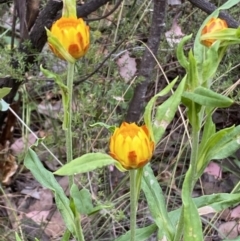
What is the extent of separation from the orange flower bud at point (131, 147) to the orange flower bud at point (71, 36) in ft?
0.61

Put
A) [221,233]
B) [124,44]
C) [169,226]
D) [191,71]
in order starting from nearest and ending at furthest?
[191,71] → [169,226] → [221,233] → [124,44]

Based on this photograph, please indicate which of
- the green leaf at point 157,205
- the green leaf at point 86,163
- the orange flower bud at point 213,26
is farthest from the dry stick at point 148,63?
the green leaf at point 86,163

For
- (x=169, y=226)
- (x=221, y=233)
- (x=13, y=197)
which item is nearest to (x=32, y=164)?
(x=169, y=226)

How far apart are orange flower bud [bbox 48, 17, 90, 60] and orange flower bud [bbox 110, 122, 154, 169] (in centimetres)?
19

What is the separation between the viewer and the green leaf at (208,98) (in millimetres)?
839

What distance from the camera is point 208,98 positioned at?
844mm

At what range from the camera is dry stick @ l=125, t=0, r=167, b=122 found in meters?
1.52

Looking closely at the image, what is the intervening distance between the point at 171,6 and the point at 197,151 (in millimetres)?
1001

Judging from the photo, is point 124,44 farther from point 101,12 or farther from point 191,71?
point 191,71

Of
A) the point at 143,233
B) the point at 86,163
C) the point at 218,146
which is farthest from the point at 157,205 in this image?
the point at 86,163

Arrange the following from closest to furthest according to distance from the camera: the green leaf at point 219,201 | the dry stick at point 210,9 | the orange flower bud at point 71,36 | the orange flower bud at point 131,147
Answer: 1. the orange flower bud at point 131,147
2. the orange flower bud at point 71,36
3. the green leaf at point 219,201
4. the dry stick at point 210,9

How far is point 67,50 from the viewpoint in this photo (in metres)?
0.93

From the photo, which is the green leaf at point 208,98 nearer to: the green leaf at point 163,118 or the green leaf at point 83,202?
the green leaf at point 163,118

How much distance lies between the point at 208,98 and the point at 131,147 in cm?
15
